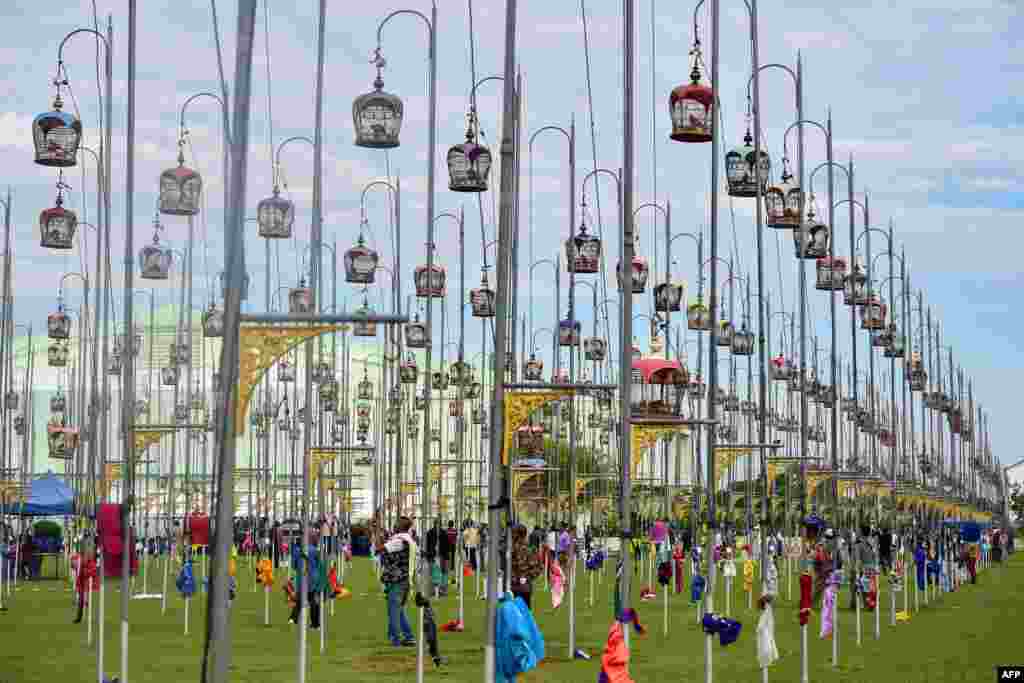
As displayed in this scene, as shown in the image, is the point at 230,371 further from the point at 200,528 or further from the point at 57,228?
the point at 200,528

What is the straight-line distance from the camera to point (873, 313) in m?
51.6

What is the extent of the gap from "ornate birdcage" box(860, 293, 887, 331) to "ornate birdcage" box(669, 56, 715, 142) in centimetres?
2144

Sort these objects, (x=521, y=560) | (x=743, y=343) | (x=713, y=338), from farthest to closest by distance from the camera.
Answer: (x=743, y=343) → (x=521, y=560) → (x=713, y=338)

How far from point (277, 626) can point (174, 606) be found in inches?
341

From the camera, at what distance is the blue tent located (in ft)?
243

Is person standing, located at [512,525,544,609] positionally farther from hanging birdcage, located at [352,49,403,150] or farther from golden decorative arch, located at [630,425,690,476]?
hanging birdcage, located at [352,49,403,150]

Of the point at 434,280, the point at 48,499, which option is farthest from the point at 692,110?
the point at 48,499

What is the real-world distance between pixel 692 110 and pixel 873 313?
2603 cm

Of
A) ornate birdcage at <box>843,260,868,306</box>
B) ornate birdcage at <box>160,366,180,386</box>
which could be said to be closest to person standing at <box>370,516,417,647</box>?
ornate birdcage at <box>843,260,868,306</box>

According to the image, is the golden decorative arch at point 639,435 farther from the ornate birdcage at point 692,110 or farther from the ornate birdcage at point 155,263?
the ornate birdcage at point 155,263

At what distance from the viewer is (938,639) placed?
39.7 m

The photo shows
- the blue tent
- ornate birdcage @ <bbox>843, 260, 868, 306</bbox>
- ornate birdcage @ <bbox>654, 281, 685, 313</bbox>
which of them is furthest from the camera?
the blue tent

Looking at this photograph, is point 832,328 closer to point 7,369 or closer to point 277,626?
point 277,626

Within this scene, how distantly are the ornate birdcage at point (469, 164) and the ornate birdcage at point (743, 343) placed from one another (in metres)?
26.0
